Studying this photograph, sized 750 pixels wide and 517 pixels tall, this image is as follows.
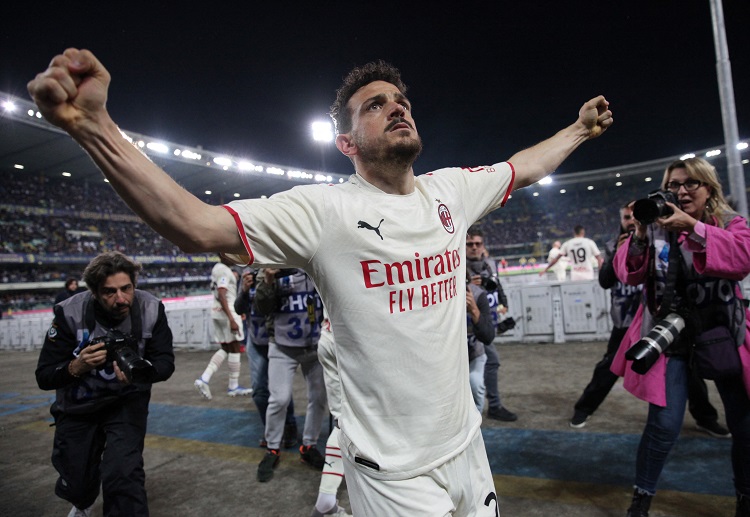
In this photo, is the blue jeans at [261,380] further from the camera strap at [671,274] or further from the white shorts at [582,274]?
the white shorts at [582,274]

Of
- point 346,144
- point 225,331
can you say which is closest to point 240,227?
point 346,144

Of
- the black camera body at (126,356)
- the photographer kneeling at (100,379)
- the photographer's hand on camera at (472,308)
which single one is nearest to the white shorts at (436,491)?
the black camera body at (126,356)

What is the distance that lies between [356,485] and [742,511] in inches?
93.1

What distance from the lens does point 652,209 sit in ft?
6.97

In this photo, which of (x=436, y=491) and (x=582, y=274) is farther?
(x=582, y=274)

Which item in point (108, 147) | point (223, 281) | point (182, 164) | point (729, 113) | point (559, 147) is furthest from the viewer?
point (182, 164)

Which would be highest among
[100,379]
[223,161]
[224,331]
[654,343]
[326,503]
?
[223,161]

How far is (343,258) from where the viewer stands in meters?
1.37

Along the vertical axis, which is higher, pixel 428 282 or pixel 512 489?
pixel 428 282

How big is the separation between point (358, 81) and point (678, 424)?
249 cm

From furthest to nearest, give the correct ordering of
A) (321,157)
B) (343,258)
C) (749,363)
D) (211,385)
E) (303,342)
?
1. (321,157)
2. (211,385)
3. (303,342)
4. (749,363)
5. (343,258)

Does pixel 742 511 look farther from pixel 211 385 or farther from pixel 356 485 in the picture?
pixel 211 385

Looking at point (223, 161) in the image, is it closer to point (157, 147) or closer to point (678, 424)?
point (157, 147)

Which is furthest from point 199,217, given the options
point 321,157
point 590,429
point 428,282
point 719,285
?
point 321,157
